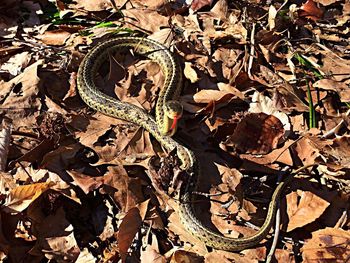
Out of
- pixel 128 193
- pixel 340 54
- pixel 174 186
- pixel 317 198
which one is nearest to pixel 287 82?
pixel 340 54

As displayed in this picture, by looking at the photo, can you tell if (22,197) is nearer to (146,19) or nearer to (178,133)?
(178,133)

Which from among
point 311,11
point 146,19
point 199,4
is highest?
point 311,11

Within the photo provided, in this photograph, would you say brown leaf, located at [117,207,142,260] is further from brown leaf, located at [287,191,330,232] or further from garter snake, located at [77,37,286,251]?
brown leaf, located at [287,191,330,232]

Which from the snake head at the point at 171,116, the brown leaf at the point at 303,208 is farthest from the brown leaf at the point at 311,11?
the brown leaf at the point at 303,208

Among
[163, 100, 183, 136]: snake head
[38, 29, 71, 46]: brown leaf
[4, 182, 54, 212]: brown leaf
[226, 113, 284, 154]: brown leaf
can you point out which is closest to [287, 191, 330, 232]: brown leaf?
[226, 113, 284, 154]: brown leaf

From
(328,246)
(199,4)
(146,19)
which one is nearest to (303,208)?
(328,246)

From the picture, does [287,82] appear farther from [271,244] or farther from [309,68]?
[271,244]

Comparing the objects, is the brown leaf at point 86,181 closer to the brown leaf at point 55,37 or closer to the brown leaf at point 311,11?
the brown leaf at point 55,37
